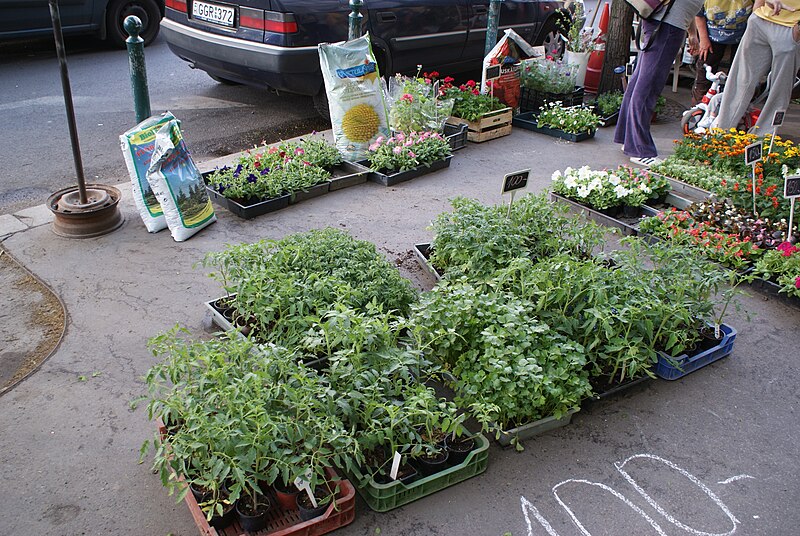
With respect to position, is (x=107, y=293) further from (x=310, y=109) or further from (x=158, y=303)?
(x=310, y=109)

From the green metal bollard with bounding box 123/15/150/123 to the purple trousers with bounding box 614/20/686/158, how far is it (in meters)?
4.61

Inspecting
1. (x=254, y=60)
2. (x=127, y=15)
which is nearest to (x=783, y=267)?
(x=254, y=60)

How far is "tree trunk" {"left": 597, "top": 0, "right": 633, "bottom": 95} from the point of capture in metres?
8.80

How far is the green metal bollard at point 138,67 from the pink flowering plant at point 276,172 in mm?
754

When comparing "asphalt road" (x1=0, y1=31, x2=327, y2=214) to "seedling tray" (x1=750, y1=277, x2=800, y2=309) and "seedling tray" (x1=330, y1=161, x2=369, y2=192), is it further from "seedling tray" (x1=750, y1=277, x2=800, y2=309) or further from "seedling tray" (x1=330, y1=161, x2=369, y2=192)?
"seedling tray" (x1=750, y1=277, x2=800, y2=309)

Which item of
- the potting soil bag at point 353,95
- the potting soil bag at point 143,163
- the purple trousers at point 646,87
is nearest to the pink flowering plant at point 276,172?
the potting soil bag at point 353,95

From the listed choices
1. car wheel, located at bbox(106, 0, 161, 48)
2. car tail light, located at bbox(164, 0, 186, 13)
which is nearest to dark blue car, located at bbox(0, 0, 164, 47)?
car wheel, located at bbox(106, 0, 161, 48)

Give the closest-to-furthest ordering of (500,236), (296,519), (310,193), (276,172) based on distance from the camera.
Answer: (296,519) < (500,236) < (276,172) < (310,193)

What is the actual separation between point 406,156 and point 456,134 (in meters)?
1.05

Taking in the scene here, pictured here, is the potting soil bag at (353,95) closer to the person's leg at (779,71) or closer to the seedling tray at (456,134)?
the seedling tray at (456,134)

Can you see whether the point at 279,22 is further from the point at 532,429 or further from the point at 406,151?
the point at 532,429

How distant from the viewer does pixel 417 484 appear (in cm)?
296

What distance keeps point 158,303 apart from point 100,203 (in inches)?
49.0

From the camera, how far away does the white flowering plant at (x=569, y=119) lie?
781cm
